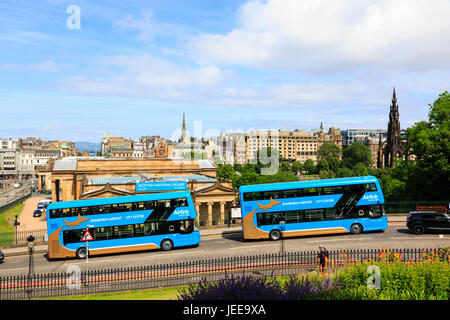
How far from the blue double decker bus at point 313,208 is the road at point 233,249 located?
0.86 m

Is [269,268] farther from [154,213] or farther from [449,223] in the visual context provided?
[449,223]

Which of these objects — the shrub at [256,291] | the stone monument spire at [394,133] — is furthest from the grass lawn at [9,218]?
the stone monument spire at [394,133]

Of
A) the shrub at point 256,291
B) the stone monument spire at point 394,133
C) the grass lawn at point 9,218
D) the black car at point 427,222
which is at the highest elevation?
the stone monument spire at point 394,133

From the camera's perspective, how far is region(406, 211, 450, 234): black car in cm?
2850

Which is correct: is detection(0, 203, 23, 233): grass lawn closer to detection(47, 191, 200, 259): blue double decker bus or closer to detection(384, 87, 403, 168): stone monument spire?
detection(47, 191, 200, 259): blue double decker bus

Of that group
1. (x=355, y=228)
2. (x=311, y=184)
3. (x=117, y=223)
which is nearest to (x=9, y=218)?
(x=117, y=223)

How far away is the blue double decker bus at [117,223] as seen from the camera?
2753cm

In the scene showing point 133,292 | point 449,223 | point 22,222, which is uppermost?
point 449,223

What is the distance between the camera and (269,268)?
69.5ft

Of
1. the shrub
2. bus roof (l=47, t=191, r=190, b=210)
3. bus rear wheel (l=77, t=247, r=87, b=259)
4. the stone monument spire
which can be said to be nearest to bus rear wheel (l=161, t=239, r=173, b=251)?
bus roof (l=47, t=191, r=190, b=210)

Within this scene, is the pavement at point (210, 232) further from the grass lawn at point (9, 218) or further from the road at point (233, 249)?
the grass lawn at point (9, 218)
